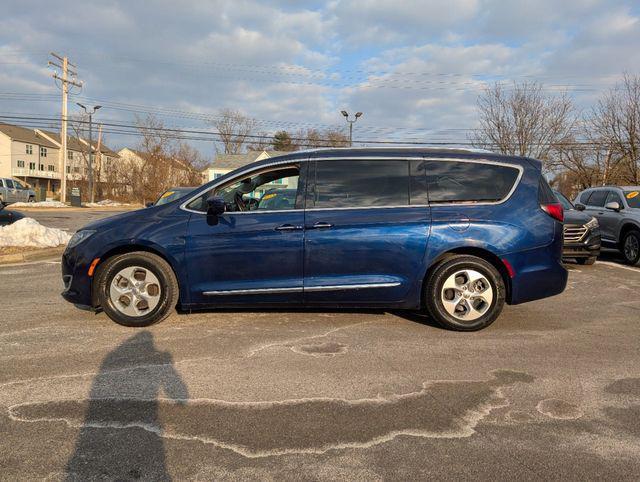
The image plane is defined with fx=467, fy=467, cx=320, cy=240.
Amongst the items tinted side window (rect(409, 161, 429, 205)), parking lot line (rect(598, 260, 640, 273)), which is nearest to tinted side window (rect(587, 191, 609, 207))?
parking lot line (rect(598, 260, 640, 273))

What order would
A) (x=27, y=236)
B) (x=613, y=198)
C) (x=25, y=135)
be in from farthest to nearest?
(x=25, y=135) → (x=613, y=198) → (x=27, y=236)

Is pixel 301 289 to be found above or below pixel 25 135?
below

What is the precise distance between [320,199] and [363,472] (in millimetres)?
2908

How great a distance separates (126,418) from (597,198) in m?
12.2

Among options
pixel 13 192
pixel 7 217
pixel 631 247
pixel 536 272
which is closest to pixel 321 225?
pixel 536 272

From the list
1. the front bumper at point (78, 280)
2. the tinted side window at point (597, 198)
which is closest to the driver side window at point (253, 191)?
the front bumper at point (78, 280)

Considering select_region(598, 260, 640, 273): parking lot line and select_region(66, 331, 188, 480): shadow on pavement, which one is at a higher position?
select_region(598, 260, 640, 273): parking lot line

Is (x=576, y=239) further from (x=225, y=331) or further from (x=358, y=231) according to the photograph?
(x=225, y=331)

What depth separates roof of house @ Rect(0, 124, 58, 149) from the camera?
7029cm

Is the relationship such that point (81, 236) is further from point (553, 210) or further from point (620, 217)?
point (620, 217)

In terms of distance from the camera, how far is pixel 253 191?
17.8 ft

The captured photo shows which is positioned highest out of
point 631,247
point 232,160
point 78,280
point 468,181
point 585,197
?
point 232,160

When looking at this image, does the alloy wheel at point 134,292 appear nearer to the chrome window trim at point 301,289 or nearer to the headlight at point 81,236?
the headlight at point 81,236

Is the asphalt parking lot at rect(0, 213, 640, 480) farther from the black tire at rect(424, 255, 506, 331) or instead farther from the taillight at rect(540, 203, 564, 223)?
the taillight at rect(540, 203, 564, 223)
